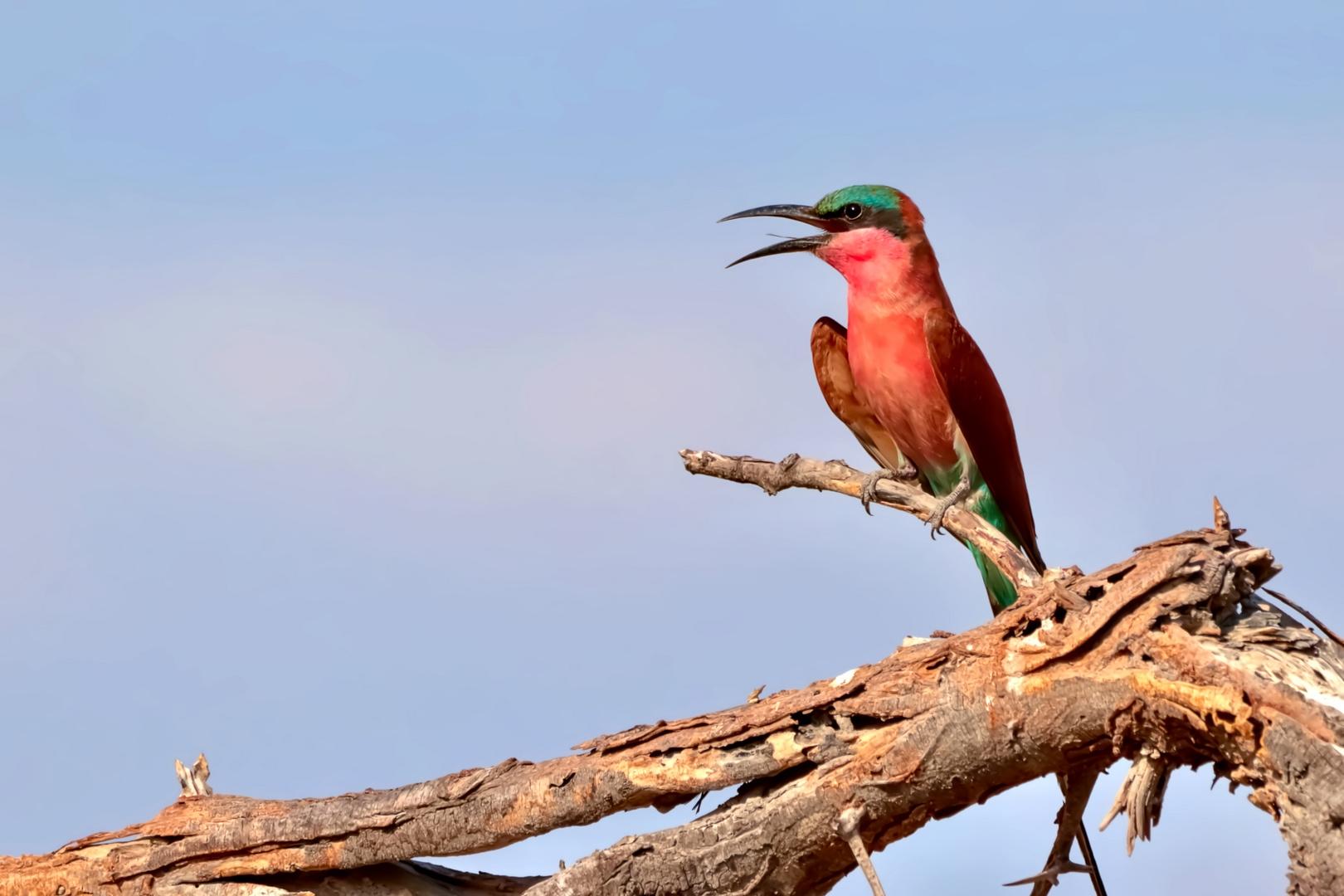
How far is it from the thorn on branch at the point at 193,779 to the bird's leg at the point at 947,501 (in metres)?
3.13

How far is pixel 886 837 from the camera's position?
4.01 m

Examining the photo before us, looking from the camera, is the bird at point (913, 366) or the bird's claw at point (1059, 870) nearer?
the bird's claw at point (1059, 870)

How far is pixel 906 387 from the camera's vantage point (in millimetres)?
5879

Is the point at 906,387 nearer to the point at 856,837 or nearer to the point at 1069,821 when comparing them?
the point at 1069,821

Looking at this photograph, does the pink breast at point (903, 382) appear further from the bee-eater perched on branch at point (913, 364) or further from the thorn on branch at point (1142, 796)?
the thorn on branch at point (1142, 796)

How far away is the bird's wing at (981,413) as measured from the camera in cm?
569

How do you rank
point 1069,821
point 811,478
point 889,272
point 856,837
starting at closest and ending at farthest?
point 856,837, point 1069,821, point 811,478, point 889,272

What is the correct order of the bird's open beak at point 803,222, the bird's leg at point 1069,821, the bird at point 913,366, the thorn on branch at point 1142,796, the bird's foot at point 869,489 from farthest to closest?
the bird's open beak at point 803,222 → the bird at point 913,366 → the bird's foot at point 869,489 → the bird's leg at point 1069,821 → the thorn on branch at point 1142,796

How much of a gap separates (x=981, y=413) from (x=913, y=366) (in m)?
0.39

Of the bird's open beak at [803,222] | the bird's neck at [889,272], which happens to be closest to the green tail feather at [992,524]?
the bird's neck at [889,272]

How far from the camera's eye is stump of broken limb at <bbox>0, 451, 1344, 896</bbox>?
133 inches

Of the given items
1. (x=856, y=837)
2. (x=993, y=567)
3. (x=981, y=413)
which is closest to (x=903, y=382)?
(x=981, y=413)

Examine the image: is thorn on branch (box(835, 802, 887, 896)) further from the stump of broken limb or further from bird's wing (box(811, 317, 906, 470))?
bird's wing (box(811, 317, 906, 470))

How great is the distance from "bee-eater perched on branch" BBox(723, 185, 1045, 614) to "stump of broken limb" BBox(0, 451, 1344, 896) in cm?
102
